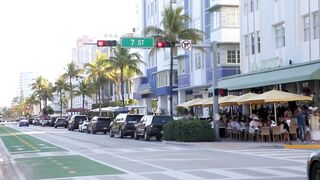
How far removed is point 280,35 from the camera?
119 feet

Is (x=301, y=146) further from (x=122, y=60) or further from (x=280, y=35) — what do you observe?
(x=122, y=60)

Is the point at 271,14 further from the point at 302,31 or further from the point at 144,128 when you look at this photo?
the point at 144,128

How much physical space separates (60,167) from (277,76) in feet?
59.2

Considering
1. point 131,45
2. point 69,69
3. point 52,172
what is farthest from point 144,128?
point 69,69

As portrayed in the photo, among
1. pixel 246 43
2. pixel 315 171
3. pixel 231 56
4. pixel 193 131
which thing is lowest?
pixel 315 171

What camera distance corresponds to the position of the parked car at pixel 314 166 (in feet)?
32.8

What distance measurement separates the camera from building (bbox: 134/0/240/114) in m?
47.2

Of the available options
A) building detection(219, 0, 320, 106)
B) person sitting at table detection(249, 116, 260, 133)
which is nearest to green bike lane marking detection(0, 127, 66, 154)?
person sitting at table detection(249, 116, 260, 133)

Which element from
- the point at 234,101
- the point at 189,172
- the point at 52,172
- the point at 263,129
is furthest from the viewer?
the point at 234,101

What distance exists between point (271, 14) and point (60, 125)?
47650mm

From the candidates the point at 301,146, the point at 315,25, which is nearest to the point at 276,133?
the point at 301,146

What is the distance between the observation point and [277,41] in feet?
120

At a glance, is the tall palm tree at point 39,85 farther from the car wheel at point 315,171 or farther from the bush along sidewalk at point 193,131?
the car wheel at point 315,171

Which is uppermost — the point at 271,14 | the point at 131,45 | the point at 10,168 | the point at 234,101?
the point at 271,14
